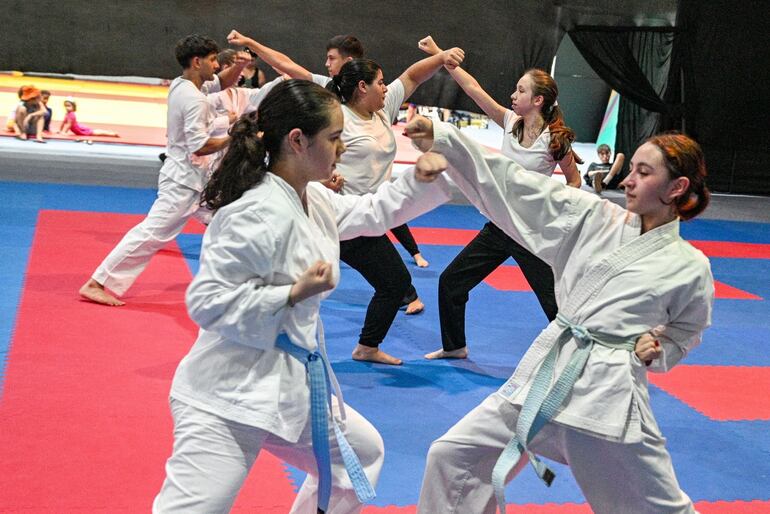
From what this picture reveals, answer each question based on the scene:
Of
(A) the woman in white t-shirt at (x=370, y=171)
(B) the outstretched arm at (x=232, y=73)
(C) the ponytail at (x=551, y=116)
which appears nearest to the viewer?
(A) the woman in white t-shirt at (x=370, y=171)

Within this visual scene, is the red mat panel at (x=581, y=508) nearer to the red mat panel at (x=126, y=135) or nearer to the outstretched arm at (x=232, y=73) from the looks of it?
the outstretched arm at (x=232, y=73)

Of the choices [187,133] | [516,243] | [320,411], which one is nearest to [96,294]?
[187,133]

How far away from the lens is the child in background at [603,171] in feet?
41.4

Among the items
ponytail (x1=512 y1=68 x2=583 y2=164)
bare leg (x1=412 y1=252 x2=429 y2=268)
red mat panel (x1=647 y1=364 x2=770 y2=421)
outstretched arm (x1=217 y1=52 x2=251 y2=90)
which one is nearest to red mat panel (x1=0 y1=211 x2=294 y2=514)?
outstretched arm (x1=217 y1=52 x2=251 y2=90)

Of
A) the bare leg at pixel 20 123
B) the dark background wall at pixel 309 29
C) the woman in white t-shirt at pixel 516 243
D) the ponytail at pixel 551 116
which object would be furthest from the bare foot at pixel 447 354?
the bare leg at pixel 20 123

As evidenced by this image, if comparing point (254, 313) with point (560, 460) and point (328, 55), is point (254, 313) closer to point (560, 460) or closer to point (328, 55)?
point (560, 460)

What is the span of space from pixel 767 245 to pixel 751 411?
6.06 meters

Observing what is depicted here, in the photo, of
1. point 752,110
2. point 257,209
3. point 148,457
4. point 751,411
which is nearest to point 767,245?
point 752,110

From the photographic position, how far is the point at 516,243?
217 inches

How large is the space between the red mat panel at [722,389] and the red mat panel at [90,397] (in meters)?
2.62

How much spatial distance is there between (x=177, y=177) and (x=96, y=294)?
3.22ft

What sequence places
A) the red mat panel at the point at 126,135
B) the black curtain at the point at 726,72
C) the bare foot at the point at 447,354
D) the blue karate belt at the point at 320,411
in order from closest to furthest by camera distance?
the blue karate belt at the point at 320,411
the bare foot at the point at 447,354
the black curtain at the point at 726,72
the red mat panel at the point at 126,135

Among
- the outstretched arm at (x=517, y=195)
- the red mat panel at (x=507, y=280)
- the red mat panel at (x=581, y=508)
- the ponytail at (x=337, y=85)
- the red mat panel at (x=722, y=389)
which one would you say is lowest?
the red mat panel at (x=507, y=280)

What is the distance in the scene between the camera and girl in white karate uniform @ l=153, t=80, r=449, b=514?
2.39m
